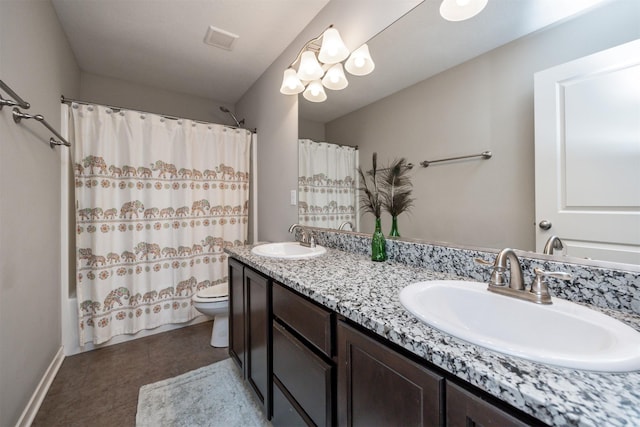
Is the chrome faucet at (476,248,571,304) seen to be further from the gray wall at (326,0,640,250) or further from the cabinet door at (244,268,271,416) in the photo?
the cabinet door at (244,268,271,416)

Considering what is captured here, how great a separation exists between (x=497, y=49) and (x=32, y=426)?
2.63 metres

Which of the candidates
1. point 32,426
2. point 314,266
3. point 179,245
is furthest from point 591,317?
point 179,245

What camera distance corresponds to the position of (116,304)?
6.65 feet

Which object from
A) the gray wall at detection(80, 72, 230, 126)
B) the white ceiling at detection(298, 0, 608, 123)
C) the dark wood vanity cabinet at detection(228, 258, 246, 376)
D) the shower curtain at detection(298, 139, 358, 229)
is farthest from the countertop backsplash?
the gray wall at detection(80, 72, 230, 126)

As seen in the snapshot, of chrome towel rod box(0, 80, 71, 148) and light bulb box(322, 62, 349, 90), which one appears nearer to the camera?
chrome towel rod box(0, 80, 71, 148)

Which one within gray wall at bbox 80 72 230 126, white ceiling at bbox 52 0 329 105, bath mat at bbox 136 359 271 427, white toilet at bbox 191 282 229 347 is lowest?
bath mat at bbox 136 359 271 427

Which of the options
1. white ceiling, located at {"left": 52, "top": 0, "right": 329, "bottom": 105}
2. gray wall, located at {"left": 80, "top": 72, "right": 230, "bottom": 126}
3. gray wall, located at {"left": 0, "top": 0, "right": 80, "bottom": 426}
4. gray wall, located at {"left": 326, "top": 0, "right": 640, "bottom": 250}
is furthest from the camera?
gray wall, located at {"left": 80, "top": 72, "right": 230, "bottom": 126}

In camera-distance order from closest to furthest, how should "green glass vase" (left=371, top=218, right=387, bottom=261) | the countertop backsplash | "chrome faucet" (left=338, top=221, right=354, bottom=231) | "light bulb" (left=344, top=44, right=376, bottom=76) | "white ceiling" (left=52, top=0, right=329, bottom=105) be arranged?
1. the countertop backsplash
2. "green glass vase" (left=371, top=218, right=387, bottom=261)
3. "light bulb" (left=344, top=44, right=376, bottom=76)
4. "chrome faucet" (left=338, top=221, right=354, bottom=231)
5. "white ceiling" (left=52, top=0, right=329, bottom=105)

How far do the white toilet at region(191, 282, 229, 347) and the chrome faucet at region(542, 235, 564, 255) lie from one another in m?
1.87

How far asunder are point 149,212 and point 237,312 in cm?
127

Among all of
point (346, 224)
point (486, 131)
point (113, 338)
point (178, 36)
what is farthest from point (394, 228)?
point (113, 338)

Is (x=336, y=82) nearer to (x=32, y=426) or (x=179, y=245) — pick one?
(x=179, y=245)

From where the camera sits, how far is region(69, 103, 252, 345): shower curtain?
6.35 feet

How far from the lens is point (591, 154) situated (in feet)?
2.38
